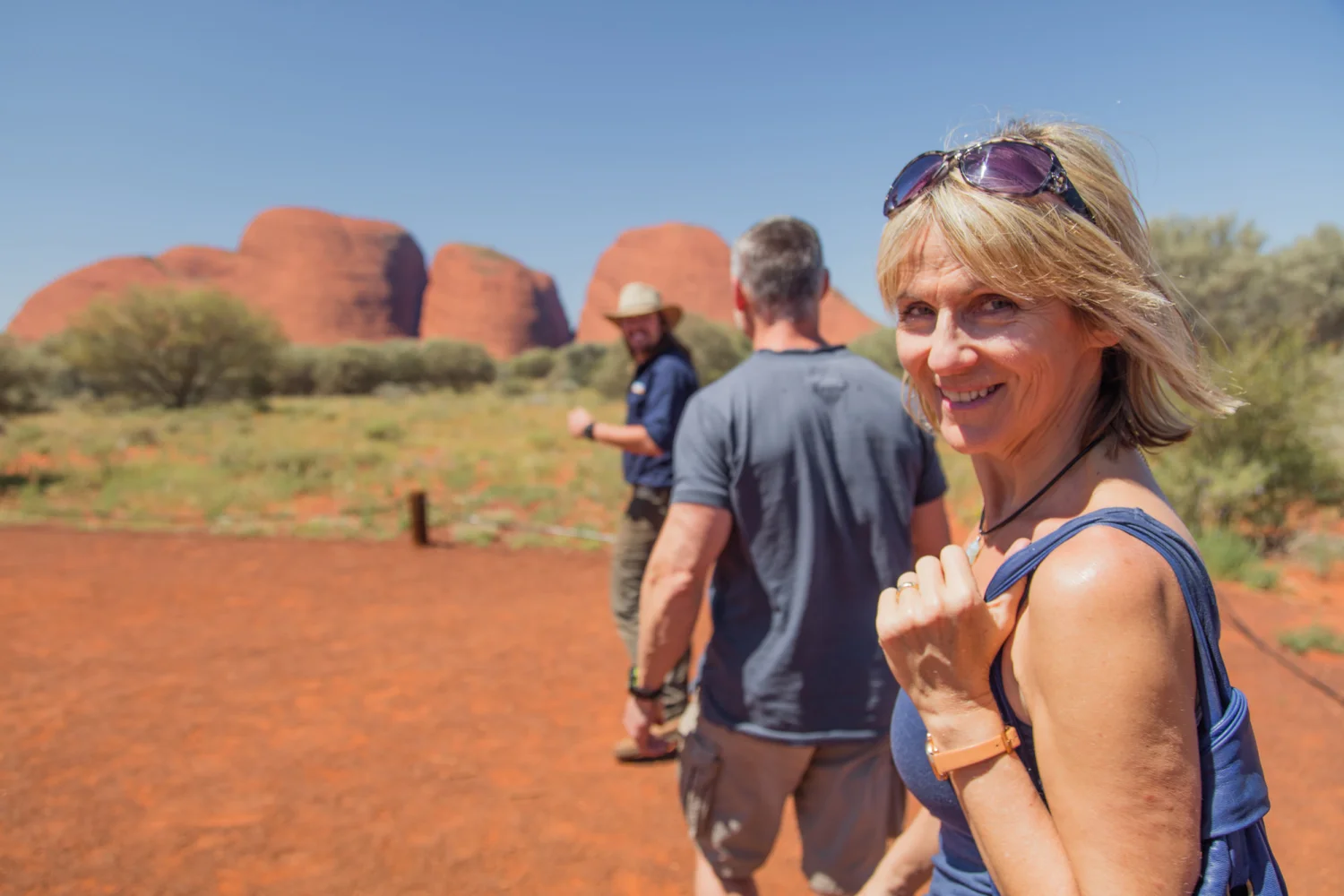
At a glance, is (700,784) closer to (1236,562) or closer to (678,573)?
(678,573)

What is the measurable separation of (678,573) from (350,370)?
3967cm

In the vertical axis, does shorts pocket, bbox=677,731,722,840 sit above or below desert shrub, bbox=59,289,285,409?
below

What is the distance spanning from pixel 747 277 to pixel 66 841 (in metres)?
3.35

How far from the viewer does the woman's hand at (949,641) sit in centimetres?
92

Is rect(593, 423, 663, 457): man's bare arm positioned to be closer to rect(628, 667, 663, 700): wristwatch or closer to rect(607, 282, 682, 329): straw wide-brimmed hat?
rect(607, 282, 682, 329): straw wide-brimmed hat

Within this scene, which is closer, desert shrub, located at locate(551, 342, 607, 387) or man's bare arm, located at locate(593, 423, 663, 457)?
man's bare arm, located at locate(593, 423, 663, 457)

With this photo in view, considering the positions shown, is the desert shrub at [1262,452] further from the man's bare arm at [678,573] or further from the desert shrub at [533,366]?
the desert shrub at [533,366]

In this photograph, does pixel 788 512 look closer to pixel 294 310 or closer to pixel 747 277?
pixel 747 277

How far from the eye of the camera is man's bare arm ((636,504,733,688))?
1860mm

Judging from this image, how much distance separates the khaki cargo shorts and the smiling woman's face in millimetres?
1115

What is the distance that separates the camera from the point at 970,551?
125 cm

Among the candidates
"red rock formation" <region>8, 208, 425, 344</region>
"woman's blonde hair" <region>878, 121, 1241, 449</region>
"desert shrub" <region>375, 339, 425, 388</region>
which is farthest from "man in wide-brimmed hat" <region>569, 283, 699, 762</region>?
"red rock formation" <region>8, 208, 425, 344</region>

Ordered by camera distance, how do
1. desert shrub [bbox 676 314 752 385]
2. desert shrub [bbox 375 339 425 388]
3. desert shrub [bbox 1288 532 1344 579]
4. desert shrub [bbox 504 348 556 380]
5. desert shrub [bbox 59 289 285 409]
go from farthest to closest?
desert shrub [bbox 504 348 556 380], desert shrub [bbox 375 339 425 388], desert shrub [bbox 676 314 752 385], desert shrub [bbox 59 289 285 409], desert shrub [bbox 1288 532 1344 579]

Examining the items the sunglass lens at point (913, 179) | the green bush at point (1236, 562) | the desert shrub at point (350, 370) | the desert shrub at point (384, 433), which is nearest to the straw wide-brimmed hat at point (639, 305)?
the sunglass lens at point (913, 179)
